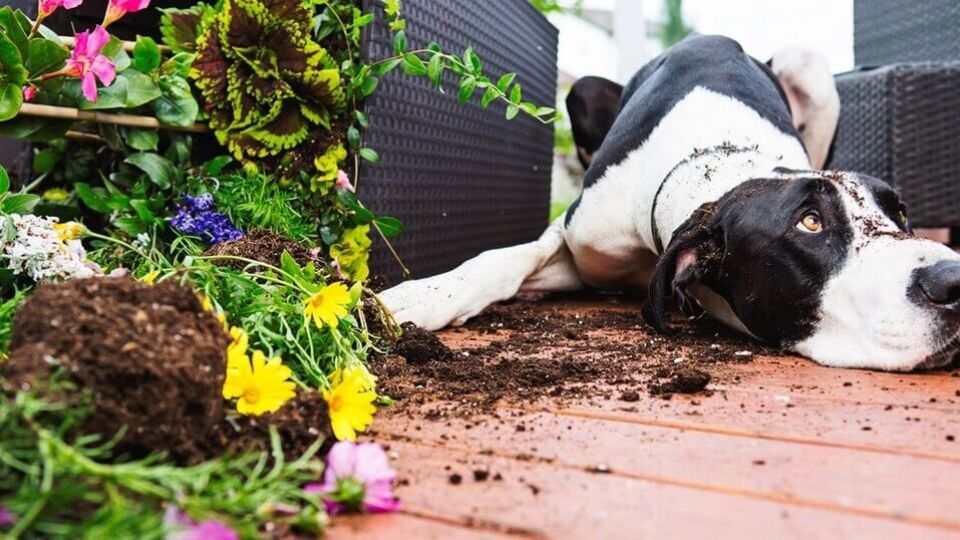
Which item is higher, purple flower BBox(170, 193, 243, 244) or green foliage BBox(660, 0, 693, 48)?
green foliage BBox(660, 0, 693, 48)

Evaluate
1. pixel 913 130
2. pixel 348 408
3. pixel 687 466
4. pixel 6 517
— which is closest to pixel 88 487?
A: pixel 6 517

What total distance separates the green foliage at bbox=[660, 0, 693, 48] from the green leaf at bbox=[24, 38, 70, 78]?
18.5 m

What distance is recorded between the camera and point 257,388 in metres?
1.12

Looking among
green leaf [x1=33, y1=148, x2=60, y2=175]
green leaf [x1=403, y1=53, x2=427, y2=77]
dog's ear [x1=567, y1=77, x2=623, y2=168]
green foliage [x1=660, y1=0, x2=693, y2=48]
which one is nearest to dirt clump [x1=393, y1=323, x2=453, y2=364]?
green leaf [x1=403, y1=53, x2=427, y2=77]

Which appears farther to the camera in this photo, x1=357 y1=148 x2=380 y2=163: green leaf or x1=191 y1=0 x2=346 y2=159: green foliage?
x1=357 y1=148 x2=380 y2=163: green leaf

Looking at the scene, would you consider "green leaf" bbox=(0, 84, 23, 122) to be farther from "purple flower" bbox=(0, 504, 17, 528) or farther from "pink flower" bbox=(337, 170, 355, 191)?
"purple flower" bbox=(0, 504, 17, 528)

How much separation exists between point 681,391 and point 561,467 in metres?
0.47

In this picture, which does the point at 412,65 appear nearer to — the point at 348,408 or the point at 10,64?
the point at 10,64

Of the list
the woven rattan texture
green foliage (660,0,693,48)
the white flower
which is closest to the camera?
the white flower

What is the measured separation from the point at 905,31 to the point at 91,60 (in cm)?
403

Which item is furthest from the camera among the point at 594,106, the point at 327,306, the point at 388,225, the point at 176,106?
the point at 594,106

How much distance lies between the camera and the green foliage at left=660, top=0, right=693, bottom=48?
749 inches

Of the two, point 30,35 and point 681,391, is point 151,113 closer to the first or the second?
point 30,35

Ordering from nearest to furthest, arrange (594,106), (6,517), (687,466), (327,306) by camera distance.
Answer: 1. (6,517)
2. (687,466)
3. (327,306)
4. (594,106)
